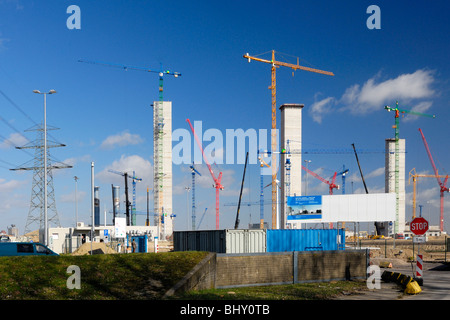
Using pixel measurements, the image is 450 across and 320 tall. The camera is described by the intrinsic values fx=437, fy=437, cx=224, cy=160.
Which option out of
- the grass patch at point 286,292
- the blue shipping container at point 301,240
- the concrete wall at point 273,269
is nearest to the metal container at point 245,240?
the blue shipping container at point 301,240

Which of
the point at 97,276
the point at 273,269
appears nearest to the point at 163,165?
the point at 273,269

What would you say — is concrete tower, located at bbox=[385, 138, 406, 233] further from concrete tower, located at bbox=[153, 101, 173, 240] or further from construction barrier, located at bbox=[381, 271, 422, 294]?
construction barrier, located at bbox=[381, 271, 422, 294]

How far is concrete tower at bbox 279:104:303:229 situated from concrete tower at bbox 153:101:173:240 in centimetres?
4422

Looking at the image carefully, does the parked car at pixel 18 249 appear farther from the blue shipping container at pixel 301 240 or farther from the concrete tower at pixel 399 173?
the concrete tower at pixel 399 173

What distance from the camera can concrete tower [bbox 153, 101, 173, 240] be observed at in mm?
161625

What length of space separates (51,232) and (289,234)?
29.5 meters

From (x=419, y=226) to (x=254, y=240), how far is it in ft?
34.5

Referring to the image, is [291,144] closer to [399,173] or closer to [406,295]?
[399,173]

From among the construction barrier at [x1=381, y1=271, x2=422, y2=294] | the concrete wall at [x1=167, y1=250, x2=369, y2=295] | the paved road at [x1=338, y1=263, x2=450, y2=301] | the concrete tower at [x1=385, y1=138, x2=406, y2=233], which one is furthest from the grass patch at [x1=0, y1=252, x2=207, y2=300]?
the concrete tower at [x1=385, y1=138, x2=406, y2=233]

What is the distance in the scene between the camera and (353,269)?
2789 cm
